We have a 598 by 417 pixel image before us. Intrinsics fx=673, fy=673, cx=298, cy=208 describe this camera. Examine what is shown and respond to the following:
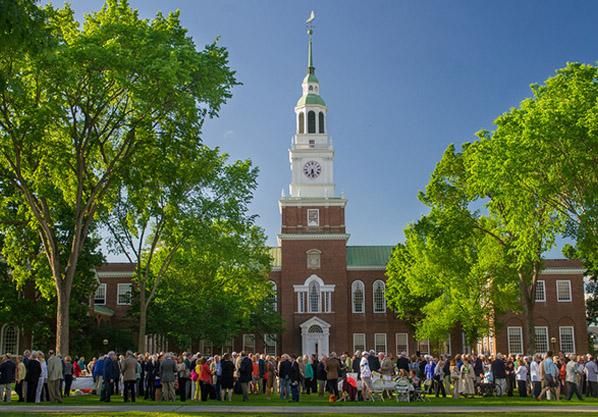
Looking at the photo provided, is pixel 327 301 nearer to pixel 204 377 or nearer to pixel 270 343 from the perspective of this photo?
pixel 270 343

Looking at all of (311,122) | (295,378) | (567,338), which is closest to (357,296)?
(311,122)

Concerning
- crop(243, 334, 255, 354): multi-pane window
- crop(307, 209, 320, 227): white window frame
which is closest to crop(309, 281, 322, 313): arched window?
crop(307, 209, 320, 227): white window frame

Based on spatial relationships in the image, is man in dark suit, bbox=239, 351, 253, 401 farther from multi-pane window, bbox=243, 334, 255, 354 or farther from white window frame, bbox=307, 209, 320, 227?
multi-pane window, bbox=243, 334, 255, 354

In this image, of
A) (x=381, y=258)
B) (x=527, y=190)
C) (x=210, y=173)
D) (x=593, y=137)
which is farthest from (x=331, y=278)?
(x=593, y=137)

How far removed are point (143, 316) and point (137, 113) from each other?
12565 millimetres

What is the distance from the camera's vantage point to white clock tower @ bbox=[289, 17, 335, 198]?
5884 centimetres

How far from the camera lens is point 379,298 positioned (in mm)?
60312

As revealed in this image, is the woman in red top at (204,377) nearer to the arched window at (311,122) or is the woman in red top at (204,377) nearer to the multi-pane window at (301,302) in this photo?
the multi-pane window at (301,302)

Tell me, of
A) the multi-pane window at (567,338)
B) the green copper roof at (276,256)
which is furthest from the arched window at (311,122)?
the multi-pane window at (567,338)

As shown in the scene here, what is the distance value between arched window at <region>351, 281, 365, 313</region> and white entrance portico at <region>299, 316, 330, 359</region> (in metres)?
4.99

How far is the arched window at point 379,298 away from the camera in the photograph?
59.9m

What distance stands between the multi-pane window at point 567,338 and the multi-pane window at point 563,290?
2583 millimetres

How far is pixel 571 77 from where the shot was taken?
28.7 metres

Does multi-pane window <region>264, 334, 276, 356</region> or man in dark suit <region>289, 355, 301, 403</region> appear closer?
man in dark suit <region>289, 355, 301, 403</region>
